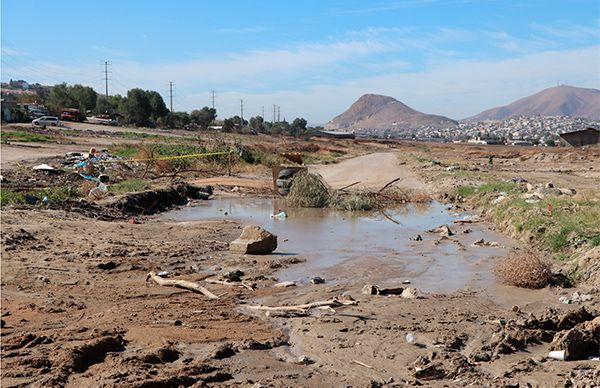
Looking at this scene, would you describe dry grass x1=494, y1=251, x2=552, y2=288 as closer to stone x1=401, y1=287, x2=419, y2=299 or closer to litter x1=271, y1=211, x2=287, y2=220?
stone x1=401, y1=287, x2=419, y2=299

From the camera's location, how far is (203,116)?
382 ft

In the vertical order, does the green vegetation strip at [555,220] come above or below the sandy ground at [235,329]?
above

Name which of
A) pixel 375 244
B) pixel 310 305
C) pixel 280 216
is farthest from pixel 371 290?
pixel 280 216

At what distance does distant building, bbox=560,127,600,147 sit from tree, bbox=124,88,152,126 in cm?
5758

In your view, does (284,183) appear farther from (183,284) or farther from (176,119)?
(176,119)

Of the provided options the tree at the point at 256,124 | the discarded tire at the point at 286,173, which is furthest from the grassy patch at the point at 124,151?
the tree at the point at 256,124

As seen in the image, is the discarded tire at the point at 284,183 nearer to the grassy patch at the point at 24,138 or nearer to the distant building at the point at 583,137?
the grassy patch at the point at 24,138

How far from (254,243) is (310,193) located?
10914 mm

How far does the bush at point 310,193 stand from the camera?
25.5 m

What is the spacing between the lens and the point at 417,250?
16.3 m

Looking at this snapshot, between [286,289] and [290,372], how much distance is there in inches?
159

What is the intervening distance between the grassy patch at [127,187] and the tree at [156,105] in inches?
2988

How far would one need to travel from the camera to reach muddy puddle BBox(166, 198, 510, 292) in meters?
13.0

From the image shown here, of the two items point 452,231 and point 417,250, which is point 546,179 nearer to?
point 452,231
